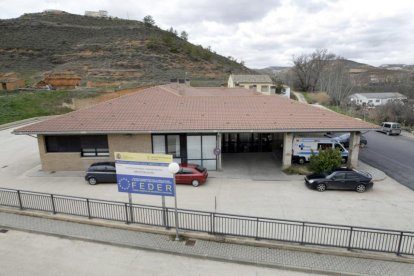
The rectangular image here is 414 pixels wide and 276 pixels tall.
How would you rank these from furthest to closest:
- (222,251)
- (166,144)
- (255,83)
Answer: (255,83) < (166,144) < (222,251)

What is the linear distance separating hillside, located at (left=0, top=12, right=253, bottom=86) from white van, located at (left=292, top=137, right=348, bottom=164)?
38.2 meters

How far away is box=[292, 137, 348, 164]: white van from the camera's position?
1892 centimetres

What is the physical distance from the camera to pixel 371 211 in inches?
520

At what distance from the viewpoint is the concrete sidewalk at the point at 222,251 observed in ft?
29.9

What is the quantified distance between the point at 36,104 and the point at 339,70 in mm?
70919

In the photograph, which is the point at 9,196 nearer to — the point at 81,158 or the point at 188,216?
the point at 81,158

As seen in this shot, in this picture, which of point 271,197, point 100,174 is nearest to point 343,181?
point 271,197

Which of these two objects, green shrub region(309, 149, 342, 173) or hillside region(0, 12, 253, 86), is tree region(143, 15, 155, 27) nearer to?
hillside region(0, 12, 253, 86)

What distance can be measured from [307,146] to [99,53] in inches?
2553

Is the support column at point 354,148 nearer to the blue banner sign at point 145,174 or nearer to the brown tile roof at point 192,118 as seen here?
the brown tile roof at point 192,118

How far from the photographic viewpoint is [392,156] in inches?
909

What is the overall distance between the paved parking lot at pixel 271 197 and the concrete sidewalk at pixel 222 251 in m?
2.79

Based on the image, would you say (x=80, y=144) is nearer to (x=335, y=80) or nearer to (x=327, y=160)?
(x=327, y=160)

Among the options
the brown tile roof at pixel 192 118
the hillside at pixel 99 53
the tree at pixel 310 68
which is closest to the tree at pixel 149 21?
the hillside at pixel 99 53
